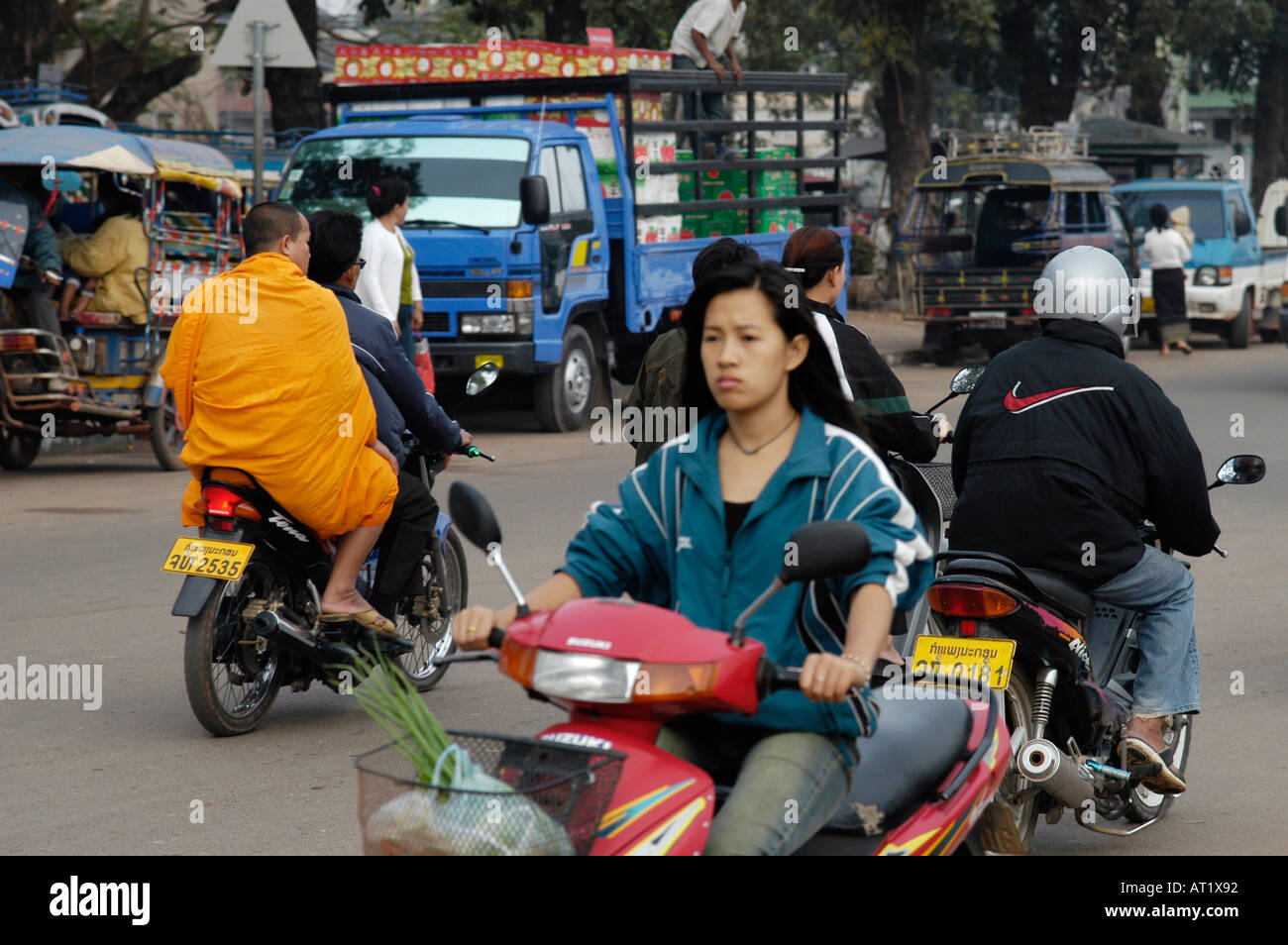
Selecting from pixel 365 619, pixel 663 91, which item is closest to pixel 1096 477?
pixel 365 619

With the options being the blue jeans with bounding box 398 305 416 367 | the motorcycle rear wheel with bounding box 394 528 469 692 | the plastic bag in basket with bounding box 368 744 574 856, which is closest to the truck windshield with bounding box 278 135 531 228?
the blue jeans with bounding box 398 305 416 367

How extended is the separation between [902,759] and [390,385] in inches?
145

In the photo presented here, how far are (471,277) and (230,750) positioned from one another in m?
8.64

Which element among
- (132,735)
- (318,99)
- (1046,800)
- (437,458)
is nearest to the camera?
(1046,800)

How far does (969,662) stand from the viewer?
172 inches

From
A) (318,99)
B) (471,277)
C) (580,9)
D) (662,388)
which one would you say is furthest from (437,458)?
(580,9)

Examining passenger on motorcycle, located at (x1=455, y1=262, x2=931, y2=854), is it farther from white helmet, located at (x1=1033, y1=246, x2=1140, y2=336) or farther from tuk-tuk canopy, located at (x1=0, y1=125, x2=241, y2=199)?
tuk-tuk canopy, located at (x1=0, y1=125, x2=241, y2=199)

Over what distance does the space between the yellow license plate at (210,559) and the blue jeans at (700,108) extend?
1169 centimetres

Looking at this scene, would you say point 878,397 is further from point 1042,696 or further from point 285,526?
point 285,526

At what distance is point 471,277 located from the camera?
1419 cm

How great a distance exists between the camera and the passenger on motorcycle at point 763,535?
300 cm

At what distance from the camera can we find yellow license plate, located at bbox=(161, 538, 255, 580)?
5836mm

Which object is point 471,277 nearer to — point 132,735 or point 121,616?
point 121,616

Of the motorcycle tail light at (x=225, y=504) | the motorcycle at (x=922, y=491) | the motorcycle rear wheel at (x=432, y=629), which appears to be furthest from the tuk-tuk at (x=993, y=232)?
the motorcycle tail light at (x=225, y=504)
